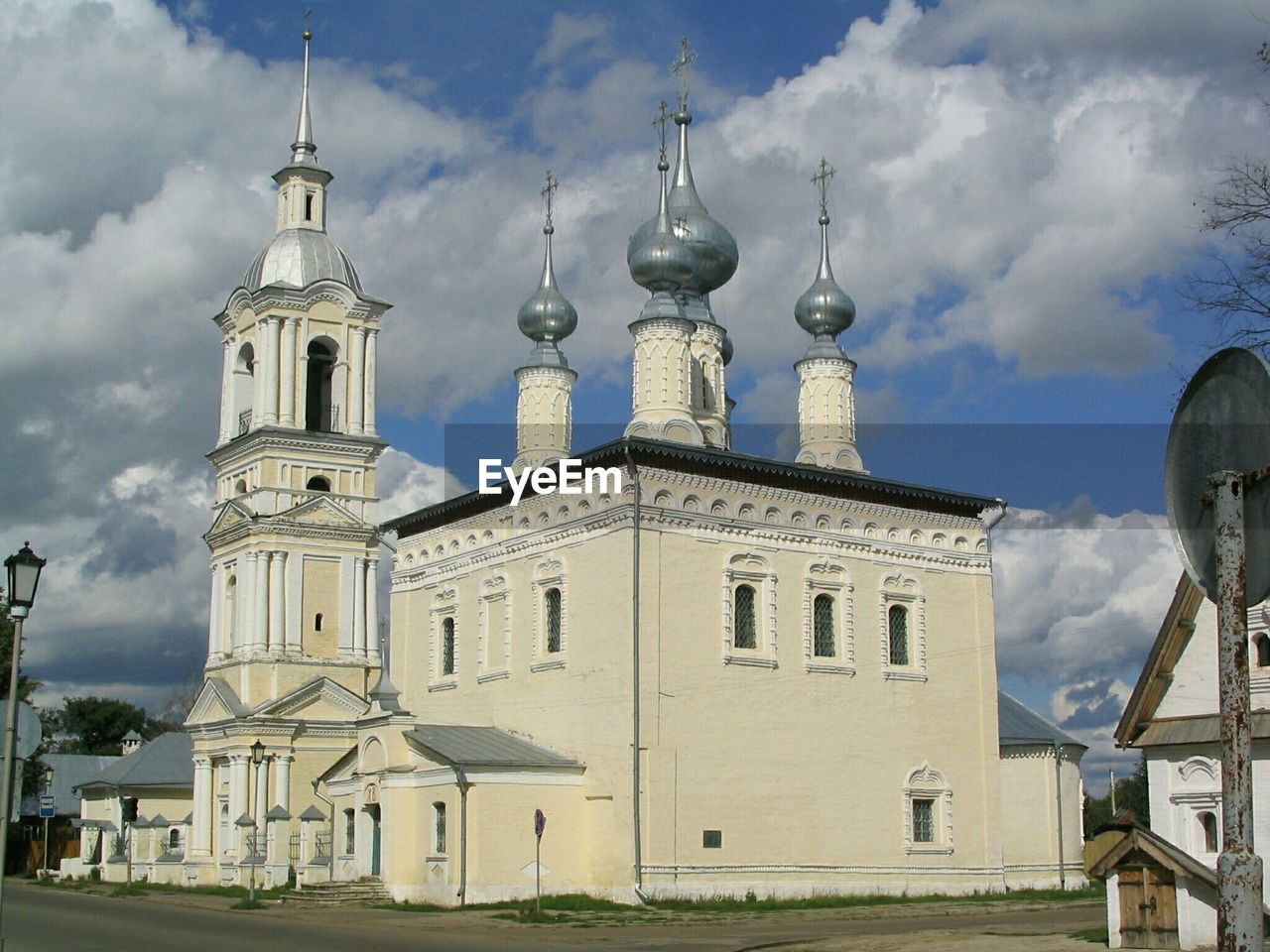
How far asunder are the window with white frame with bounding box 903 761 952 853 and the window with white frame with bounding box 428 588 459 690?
975cm

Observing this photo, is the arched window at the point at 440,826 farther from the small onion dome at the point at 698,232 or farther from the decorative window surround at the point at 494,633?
the small onion dome at the point at 698,232

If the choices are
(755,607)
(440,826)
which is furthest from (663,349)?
(440,826)

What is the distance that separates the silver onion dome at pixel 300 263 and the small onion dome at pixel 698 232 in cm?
972

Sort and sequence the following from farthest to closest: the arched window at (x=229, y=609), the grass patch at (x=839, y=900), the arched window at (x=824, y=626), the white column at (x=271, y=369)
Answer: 1. the arched window at (x=229, y=609)
2. the white column at (x=271, y=369)
3. the arched window at (x=824, y=626)
4. the grass patch at (x=839, y=900)

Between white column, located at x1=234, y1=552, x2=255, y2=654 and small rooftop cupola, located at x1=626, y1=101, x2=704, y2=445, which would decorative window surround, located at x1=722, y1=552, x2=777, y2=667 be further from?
white column, located at x1=234, y1=552, x2=255, y2=654

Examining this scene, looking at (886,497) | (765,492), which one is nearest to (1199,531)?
(765,492)

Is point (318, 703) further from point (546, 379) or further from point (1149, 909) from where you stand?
point (1149, 909)

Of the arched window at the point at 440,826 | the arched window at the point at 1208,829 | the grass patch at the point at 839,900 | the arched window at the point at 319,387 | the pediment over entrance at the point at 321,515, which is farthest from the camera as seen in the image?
the arched window at the point at 319,387

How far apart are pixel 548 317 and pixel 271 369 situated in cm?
751

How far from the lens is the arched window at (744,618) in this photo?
27.7 metres

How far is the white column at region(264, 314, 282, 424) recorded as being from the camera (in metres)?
37.9

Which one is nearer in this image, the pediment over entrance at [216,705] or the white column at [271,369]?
the pediment over entrance at [216,705]

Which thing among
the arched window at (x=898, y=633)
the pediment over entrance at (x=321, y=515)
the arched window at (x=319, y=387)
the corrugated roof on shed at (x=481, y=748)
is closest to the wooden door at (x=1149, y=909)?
the corrugated roof on shed at (x=481, y=748)

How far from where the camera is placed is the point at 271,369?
125ft
